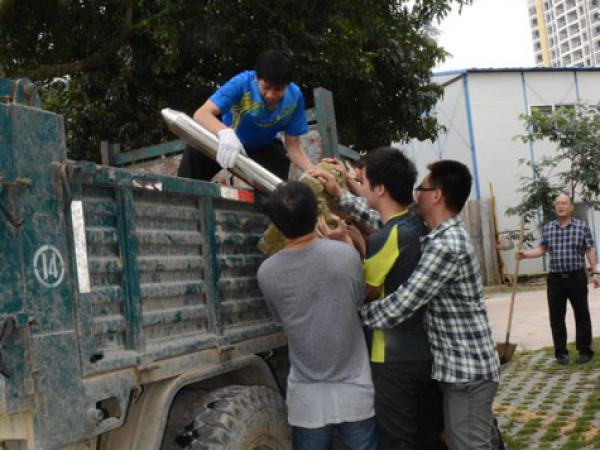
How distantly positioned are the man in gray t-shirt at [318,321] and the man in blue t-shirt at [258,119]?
78 cm

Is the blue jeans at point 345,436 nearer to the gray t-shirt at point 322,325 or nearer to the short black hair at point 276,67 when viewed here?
the gray t-shirt at point 322,325

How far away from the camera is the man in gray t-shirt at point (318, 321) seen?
279 centimetres

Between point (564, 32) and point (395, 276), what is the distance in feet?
415

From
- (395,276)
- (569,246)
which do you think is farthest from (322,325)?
(569,246)

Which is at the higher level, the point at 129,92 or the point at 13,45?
the point at 13,45

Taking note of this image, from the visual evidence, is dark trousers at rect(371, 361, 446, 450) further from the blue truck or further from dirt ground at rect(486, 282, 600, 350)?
dirt ground at rect(486, 282, 600, 350)

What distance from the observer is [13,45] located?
8.91 meters

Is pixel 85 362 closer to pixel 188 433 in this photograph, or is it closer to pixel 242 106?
pixel 188 433

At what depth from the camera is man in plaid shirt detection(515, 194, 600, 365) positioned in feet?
26.7

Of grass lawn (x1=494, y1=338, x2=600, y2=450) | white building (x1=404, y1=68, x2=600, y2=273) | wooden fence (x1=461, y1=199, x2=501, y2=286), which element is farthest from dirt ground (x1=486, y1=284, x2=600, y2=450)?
white building (x1=404, y1=68, x2=600, y2=273)

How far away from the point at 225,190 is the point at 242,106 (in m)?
1.01

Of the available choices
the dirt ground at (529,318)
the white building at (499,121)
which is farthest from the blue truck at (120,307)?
the white building at (499,121)

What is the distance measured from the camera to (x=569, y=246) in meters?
8.12

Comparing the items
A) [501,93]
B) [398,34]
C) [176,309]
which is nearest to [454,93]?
[501,93]
